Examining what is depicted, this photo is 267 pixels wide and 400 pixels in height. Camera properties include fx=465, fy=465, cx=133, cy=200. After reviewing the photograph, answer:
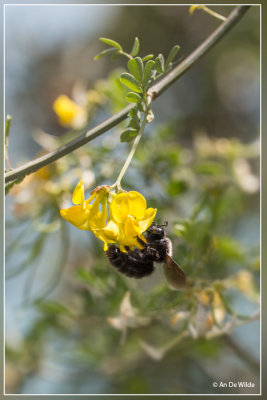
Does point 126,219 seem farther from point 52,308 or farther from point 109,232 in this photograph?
Answer: point 52,308

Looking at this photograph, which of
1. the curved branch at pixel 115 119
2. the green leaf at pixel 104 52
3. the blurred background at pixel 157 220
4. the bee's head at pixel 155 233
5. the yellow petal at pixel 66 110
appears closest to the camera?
the curved branch at pixel 115 119

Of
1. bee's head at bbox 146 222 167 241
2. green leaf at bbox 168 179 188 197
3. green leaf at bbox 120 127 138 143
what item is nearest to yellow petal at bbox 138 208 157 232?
green leaf at bbox 120 127 138 143

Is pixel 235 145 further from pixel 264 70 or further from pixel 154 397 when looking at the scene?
pixel 154 397

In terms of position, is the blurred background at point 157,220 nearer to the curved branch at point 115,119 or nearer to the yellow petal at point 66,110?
the yellow petal at point 66,110

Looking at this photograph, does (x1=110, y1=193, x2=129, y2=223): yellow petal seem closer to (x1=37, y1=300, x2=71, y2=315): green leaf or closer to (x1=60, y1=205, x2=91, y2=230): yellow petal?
(x1=60, y1=205, x2=91, y2=230): yellow petal

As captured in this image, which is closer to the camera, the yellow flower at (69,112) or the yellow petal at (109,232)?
the yellow petal at (109,232)

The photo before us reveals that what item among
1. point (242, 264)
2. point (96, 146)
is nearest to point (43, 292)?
point (96, 146)

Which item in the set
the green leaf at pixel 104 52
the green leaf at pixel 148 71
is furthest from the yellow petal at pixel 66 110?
the green leaf at pixel 148 71
